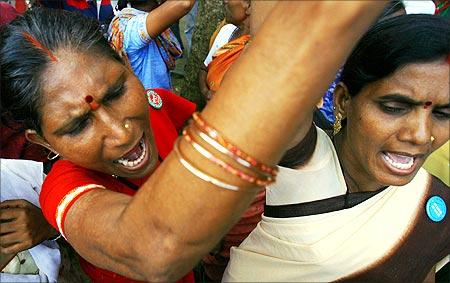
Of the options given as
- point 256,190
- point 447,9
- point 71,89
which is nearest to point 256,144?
point 256,190

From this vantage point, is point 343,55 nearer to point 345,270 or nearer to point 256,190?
point 256,190

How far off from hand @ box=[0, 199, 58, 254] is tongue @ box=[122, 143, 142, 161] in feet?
1.20

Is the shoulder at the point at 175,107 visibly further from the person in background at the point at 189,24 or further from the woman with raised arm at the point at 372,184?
the person in background at the point at 189,24

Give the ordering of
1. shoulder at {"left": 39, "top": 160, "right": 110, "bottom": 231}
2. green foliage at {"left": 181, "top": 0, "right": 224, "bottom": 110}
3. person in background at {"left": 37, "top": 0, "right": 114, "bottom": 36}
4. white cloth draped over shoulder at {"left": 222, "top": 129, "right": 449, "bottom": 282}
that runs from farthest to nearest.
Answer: green foliage at {"left": 181, "top": 0, "right": 224, "bottom": 110}
person in background at {"left": 37, "top": 0, "right": 114, "bottom": 36}
white cloth draped over shoulder at {"left": 222, "top": 129, "right": 449, "bottom": 282}
shoulder at {"left": 39, "top": 160, "right": 110, "bottom": 231}

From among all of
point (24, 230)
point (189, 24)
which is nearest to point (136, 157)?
point (24, 230)

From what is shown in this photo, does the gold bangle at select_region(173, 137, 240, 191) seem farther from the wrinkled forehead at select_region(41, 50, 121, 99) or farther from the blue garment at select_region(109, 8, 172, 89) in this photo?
the blue garment at select_region(109, 8, 172, 89)

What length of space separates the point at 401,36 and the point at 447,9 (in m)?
2.41

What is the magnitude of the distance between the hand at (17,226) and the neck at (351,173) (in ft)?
3.25

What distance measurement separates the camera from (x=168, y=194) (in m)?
0.60

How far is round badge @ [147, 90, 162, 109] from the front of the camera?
1764mm

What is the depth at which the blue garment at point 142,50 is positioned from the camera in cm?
260

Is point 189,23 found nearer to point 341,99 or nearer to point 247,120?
point 341,99

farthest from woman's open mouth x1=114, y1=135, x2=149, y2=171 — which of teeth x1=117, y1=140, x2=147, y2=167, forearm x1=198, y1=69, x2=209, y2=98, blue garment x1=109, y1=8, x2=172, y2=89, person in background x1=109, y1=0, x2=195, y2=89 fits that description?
forearm x1=198, y1=69, x2=209, y2=98

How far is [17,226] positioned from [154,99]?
2.31 feet
